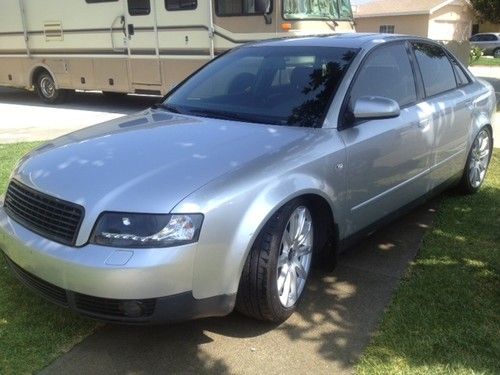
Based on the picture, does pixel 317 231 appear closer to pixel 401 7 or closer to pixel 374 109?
pixel 374 109

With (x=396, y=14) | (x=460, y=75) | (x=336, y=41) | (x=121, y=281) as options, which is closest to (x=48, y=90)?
(x=460, y=75)

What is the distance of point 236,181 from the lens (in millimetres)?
2875

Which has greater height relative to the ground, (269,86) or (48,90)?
(269,86)

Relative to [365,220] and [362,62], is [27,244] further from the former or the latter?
[362,62]

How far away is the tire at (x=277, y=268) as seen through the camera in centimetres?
295

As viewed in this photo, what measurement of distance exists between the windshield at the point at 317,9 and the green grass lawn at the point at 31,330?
704 centimetres

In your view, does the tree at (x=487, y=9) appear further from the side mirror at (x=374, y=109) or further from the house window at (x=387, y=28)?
the side mirror at (x=374, y=109)

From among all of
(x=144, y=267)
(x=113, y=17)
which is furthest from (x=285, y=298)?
(x=113, y=17)

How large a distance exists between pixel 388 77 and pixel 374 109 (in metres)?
0.81

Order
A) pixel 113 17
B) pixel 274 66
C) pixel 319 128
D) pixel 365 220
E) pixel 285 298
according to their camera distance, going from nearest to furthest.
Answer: pixel 285 298 < pixel 319 128 < pixel 365 220 < pixel 274 66 < pixel 113 17

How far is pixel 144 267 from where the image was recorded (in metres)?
2.60

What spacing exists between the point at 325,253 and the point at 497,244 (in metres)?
1.60

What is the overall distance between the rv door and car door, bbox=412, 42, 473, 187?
6897 mm

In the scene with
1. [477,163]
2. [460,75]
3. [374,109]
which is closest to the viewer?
[374,109]
